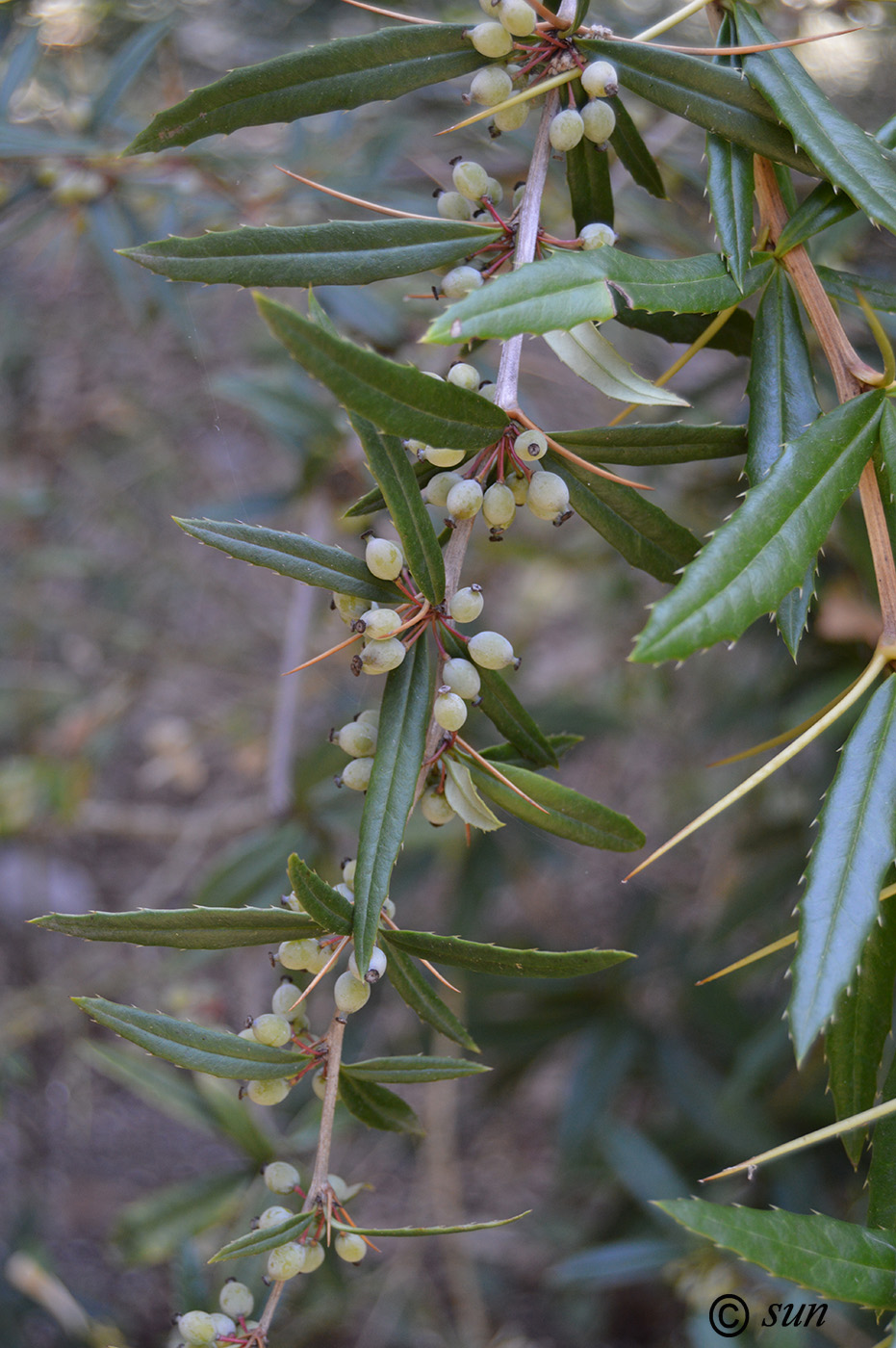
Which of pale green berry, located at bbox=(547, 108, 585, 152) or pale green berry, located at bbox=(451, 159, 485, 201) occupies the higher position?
pale green berry, located at bbox=(547, 108, 585, 152)

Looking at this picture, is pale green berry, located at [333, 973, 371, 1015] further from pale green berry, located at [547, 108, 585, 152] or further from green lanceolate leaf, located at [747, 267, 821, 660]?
pale green berry, located at [547, 108, 585, 152]

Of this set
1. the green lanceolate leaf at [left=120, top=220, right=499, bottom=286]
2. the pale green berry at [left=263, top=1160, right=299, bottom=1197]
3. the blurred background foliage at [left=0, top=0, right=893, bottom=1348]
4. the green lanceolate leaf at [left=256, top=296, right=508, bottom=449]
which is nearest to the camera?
the green lanceolate leaf at [left=256, top=296, right=508, bottom=449]

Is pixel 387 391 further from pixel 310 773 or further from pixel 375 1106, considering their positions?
pixel 310 773

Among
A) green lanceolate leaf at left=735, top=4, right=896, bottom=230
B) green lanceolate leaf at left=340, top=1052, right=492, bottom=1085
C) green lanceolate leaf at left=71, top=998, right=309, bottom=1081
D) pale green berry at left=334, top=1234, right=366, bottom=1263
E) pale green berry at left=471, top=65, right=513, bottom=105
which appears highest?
pale green berry at left=471, top=65, right=513, bottom=105

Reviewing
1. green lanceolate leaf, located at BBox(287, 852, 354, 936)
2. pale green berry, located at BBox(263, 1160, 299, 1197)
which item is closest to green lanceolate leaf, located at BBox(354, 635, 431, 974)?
green lanceolate leaf, located at BBox(287, 852, 354, 936)

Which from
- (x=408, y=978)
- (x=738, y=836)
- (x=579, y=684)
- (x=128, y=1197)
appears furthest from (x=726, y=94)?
(x=128, y=1197)

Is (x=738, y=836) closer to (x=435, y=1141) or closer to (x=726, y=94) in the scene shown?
(x=435, y=1141)

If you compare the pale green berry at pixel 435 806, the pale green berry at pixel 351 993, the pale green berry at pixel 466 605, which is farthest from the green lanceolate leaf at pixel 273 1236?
the pale green berry at pixel 466 605
